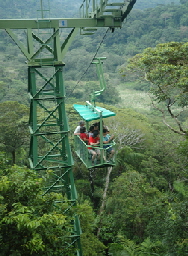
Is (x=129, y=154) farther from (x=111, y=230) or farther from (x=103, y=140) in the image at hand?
(x=103, y=140)

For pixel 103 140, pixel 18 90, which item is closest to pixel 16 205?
pixel 103 140

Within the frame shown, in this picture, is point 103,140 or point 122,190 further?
point 122,190

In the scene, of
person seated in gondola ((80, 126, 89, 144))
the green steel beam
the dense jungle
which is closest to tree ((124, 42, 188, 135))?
the dense jungle

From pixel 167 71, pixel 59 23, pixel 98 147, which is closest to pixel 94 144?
pixel 98 147

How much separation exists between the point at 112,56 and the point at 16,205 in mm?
49216

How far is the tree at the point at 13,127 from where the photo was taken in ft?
63.9

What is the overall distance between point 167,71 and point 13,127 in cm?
1063

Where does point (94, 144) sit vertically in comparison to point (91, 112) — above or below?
below

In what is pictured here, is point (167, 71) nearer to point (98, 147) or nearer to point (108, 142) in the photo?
point (108, 142)

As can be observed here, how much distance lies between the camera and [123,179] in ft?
53.2

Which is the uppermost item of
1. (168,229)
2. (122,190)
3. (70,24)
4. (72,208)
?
(70,24)

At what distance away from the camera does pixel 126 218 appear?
51.1 feet

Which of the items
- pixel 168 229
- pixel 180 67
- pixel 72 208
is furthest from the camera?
pixel 180 67

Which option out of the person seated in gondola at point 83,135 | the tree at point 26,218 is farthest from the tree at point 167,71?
the tree at point 26,218
